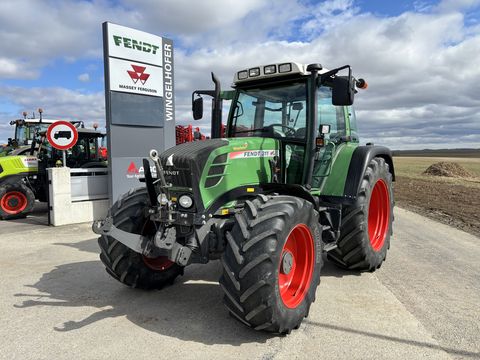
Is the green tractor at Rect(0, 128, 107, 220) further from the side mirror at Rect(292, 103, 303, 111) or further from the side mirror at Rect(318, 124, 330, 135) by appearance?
the side mirror at Rect(318, 124, 330, 135)

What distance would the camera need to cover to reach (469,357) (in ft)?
10.3

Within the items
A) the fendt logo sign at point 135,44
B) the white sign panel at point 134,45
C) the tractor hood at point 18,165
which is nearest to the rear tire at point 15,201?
the tractor hood at point 18,165

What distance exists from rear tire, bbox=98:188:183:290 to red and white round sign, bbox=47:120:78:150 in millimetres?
4939

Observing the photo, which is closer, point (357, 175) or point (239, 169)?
point (239, 169)

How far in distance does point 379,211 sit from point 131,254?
12.0ft

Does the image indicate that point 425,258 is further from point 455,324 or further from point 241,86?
point 241,86

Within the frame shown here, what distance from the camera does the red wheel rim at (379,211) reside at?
5.90 metres

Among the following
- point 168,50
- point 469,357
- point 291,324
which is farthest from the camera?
point 168,50

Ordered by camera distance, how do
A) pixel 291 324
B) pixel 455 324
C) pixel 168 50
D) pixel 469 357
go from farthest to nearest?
pixel 168 50 → pixel 455 324 → pixel 291 324 → pixel 469 357

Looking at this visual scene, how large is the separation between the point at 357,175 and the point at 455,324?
1.94m

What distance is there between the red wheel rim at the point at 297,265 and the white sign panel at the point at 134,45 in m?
6.66

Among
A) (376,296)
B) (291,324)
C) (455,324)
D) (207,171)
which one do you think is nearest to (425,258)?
(376,296)

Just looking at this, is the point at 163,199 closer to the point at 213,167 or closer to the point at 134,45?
the point at 213,167

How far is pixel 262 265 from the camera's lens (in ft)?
10.7
